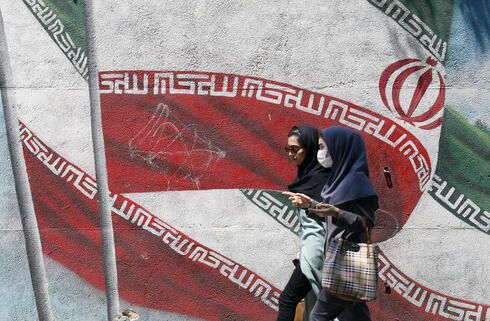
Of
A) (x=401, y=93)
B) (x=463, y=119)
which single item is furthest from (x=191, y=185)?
(x=463, y=119)

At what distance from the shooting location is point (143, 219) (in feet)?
13.0

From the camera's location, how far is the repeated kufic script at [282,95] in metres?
3.84

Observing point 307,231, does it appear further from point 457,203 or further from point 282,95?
point 457,203

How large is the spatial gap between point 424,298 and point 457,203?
0.75m

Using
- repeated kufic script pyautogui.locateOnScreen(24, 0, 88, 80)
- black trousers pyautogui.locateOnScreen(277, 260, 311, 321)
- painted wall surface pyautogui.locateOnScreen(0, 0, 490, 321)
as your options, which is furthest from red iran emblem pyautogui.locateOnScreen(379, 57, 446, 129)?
repeated kufic script pyautogui.locateOnScreen(24, 0, 88, 80)

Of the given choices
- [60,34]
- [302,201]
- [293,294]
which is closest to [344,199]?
[302,201]

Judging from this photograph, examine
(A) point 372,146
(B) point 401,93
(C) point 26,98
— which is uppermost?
(B) point 401,93

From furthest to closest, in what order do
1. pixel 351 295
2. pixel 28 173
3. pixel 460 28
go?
pixel 28 173, pixel 460 28, pixel 351 295

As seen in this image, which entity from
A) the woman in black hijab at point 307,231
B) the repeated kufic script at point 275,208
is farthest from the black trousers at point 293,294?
the repeated kufic script at point 275,208

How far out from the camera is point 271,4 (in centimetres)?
381

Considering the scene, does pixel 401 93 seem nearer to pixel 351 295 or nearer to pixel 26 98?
pixel 351 295

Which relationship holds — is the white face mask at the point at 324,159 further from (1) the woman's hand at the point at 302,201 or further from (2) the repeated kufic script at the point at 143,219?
(2) the repeated kufic script at the point at 143,219

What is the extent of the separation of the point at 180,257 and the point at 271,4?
2.00 metres

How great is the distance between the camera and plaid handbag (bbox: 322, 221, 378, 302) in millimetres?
2826
